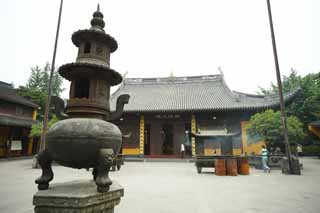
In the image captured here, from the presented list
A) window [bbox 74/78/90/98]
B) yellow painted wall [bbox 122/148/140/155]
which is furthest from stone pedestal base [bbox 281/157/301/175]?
yellow painted wall [bbox 122/148/140/155]

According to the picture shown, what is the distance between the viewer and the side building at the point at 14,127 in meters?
16.4

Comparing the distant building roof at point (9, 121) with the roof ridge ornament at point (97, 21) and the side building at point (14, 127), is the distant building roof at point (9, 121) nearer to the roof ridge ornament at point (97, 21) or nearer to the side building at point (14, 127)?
the side building at point (14, 127)

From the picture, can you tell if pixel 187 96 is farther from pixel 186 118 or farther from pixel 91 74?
pixel 91 74

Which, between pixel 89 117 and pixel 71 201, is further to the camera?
pixel 89 117

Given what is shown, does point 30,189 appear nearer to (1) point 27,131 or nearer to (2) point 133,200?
(2) point 133,200

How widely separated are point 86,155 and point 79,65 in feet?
4.68

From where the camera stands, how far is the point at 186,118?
1598 centimetres

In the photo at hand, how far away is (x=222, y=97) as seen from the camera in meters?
17.0

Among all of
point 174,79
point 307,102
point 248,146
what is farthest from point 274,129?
point 307,102

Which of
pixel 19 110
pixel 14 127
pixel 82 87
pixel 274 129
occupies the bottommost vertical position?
pixel 274 129

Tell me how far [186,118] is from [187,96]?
124 inches

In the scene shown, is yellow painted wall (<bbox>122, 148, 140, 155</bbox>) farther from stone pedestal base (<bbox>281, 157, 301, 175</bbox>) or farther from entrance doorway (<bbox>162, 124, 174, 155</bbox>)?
stone pedestal base (<bbox>281, 157, 301, 175</bbox>)

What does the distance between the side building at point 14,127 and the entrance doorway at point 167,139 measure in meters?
13.4

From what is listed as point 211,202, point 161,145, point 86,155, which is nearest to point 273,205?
point 211,202
